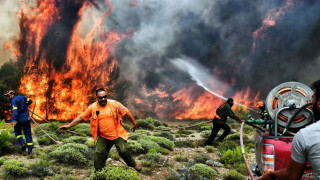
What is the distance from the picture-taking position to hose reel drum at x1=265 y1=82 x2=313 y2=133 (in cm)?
316

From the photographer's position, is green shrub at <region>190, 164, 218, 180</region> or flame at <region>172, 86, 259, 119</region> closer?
green shrub at <region>190, 164, 218, 180</region>

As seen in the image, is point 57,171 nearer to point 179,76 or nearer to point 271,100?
point 271,100

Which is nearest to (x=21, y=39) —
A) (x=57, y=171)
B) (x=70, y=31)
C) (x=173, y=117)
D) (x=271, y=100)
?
(x=70, y=31)

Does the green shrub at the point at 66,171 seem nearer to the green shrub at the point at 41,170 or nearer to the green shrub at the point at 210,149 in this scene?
the green shrub at the point at 41,170

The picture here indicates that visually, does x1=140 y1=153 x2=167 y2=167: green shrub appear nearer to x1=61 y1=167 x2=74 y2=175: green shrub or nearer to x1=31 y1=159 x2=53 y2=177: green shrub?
x1=61 y1=167 x2=74 y2=175: green shrub

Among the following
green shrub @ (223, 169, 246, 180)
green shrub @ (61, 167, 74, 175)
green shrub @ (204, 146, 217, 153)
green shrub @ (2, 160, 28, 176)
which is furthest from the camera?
green shrub @ (204, 146, 217, 153)

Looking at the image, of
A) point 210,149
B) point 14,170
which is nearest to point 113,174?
point 14,170

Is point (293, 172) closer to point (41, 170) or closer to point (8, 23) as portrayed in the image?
point (41, 170)

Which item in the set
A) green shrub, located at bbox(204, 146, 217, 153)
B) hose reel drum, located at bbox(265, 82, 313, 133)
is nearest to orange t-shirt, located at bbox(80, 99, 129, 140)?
hose reel drum, located at bbox(265, 82, 313, 133)

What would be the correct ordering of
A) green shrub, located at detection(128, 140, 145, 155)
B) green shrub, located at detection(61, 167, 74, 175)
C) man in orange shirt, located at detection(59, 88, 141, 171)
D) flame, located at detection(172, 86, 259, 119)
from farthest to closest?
flame, located at detection(172, 86, 259, 119)
green shrub, located at detection(128, 140, 145, 155)
green shrub, located at detection(61, 167, 74, 175)
man in orange shirt, located at detection(59, 88, 141, 171)

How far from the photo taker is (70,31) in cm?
4294

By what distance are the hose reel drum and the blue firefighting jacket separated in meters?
7.02

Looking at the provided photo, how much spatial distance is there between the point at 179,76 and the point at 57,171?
155 ft

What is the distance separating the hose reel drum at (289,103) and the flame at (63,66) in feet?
103
